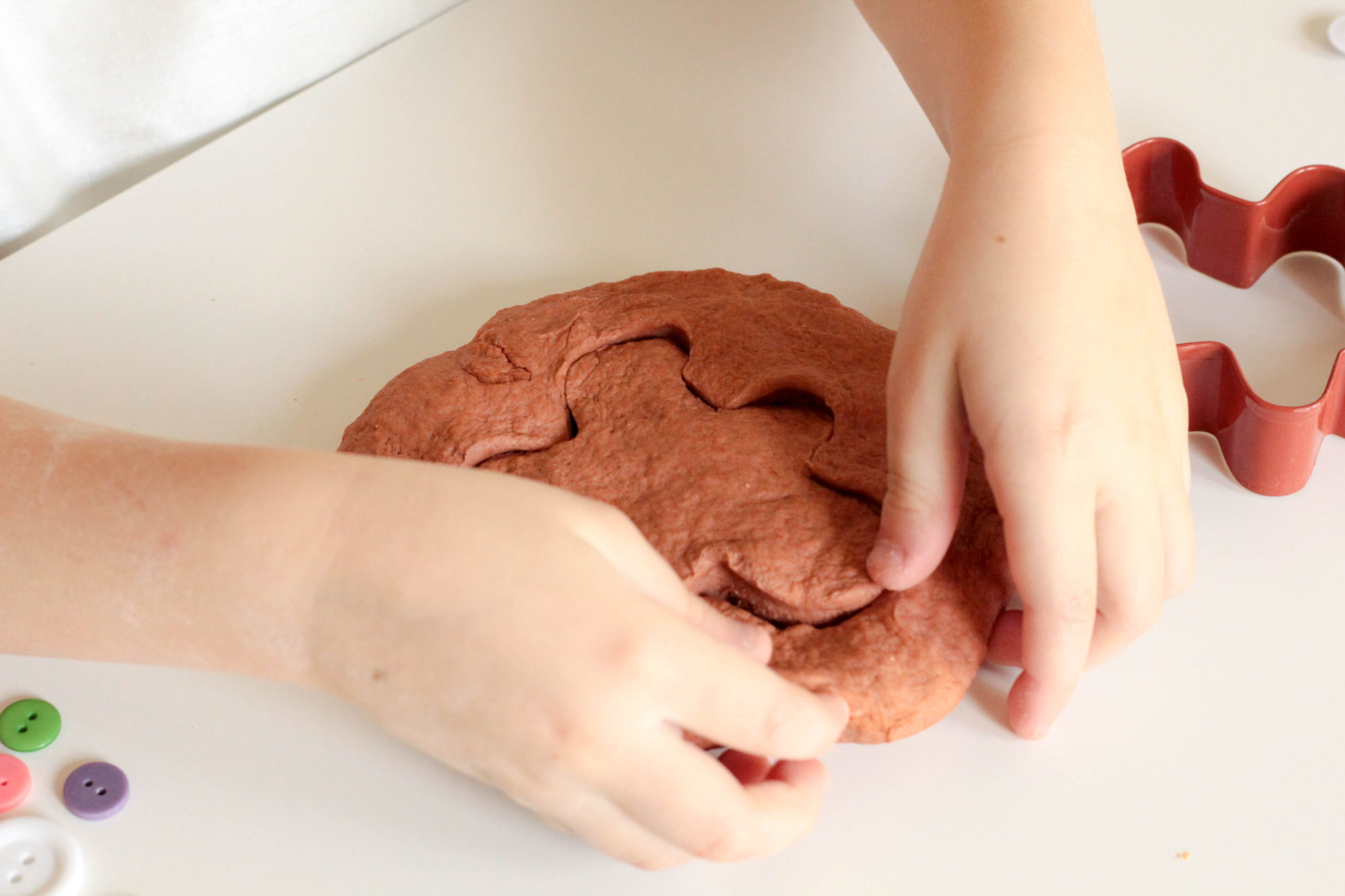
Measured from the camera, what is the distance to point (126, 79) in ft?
3.77

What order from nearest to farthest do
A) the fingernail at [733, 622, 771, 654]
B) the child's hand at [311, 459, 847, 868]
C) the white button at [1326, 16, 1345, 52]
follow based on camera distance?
the child's hand at [311, 459, 847, 868]
the fingernail at [733, 622, 771, 654]
the white button at [1326, 16, 1345, 52]

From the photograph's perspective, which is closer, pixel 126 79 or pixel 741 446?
pixel 741 446

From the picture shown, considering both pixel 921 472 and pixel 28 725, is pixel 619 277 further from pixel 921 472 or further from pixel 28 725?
pixel 28 725

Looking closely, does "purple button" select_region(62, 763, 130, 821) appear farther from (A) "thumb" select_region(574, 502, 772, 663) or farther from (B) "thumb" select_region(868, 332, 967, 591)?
(B) "thumb" select_region(868, 332, 967, 591)

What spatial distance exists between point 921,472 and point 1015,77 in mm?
333

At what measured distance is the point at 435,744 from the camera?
2.12 ft

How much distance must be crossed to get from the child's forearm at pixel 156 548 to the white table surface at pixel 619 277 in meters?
0.13

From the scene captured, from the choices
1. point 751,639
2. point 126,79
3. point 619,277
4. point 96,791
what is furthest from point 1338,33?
point 96,791

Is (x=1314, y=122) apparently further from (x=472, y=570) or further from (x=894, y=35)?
(x=472, y=570)

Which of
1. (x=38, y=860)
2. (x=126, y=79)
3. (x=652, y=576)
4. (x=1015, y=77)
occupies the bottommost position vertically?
(x=38, y=860)

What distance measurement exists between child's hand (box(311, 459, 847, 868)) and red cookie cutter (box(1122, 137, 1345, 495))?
1.60ft

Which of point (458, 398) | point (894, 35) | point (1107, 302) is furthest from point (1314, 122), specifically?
point (458, 398)

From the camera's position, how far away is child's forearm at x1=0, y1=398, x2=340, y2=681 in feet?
2.10

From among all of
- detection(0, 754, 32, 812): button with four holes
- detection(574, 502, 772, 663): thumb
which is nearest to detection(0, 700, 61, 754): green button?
detection(0, 754, 32, 812): button with four holes
